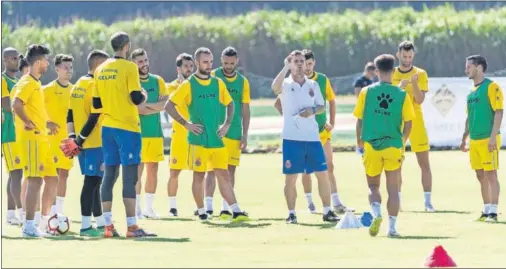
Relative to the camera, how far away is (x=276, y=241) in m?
14.0

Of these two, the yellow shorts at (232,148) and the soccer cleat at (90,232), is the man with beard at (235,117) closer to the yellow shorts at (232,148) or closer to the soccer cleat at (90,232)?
the yellow shorts at (232,148)

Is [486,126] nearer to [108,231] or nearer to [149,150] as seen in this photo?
[149,150]

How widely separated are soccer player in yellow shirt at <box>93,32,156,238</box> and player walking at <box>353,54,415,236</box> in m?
2.25

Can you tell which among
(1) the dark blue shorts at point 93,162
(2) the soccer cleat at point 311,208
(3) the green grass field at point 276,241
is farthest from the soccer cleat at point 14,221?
(2) the soccer cleat at point 311,208

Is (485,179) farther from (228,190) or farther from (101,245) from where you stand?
(101,245)

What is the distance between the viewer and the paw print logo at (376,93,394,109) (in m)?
14.4

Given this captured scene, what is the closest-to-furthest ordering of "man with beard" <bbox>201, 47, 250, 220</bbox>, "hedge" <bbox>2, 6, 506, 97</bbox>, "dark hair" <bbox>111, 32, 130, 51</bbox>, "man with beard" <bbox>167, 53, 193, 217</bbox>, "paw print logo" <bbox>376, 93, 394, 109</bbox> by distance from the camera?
"dark hair" <bbox>111, 32, 130, 51</bbox> → "paw print logo" <bbox>376, 93, 394, 109</bbox> → "man with beard" <bbox>201, 47, 250, 220</bbox> → "man with beard" <bbox>167, 53, 193, 217</bbox> → "hedge" <bbox>2, 6, 506, 97</bbox>

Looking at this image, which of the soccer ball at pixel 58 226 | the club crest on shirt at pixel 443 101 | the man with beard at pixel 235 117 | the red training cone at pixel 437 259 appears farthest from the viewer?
the club crest on shirt at pixel 443 101

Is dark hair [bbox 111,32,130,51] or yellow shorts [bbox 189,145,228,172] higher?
dark hair [bbox 111,32,130,51]

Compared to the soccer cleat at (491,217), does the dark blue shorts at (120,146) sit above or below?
above

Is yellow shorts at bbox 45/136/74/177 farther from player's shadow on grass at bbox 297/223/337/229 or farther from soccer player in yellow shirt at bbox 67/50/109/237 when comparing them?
player's shadow on grass at bbox 297/223/337/229

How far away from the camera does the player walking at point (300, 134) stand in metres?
16.2

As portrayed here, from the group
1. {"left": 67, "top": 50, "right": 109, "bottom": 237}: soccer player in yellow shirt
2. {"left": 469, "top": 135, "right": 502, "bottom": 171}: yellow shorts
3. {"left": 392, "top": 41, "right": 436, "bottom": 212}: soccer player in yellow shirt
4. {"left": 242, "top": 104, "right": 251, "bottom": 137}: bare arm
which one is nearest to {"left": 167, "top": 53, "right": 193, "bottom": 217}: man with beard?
{"left": 242, "top": 104, "right": 251, "bottom": 137}: bare arm

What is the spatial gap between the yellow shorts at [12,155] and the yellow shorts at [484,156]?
16.7 ft
